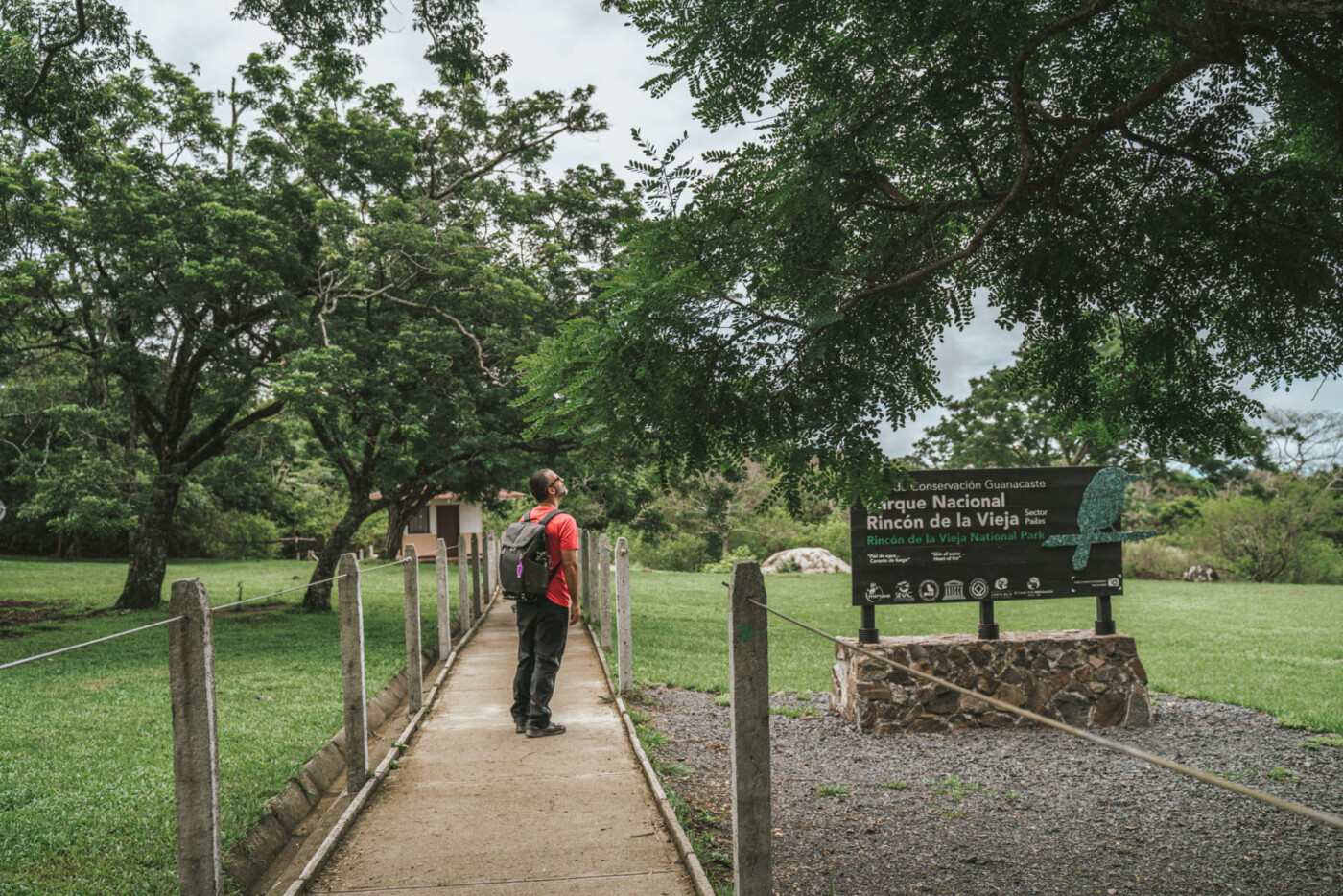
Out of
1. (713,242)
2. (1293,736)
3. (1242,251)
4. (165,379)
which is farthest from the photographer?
(165,379)

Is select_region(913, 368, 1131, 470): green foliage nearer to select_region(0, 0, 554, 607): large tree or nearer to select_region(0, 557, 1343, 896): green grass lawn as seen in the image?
select_region(0, 557, 1343, 896): green grass lawn

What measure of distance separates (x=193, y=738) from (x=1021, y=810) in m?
5.13

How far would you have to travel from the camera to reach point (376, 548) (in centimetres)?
4541

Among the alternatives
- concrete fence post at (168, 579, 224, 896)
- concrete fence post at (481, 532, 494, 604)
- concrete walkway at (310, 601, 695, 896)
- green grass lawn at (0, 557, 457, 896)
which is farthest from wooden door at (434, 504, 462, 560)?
concrete fence post at (168, 579, 224, 896)

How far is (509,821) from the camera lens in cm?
516

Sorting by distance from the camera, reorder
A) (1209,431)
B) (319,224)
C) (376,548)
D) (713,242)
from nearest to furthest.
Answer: (713,242), (1209,431), (319,224), (376,548)

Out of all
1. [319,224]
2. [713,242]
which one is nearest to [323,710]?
[713,242]

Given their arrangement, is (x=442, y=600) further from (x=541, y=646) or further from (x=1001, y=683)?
(x=1001, y=683)

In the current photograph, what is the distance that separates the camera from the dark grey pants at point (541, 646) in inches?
281

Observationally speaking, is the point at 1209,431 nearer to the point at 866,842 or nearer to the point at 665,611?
the point at 866,842

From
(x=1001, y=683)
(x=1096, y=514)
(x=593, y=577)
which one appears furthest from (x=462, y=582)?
(x=1096, y=514)

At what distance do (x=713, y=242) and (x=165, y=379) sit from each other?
18.1 metres

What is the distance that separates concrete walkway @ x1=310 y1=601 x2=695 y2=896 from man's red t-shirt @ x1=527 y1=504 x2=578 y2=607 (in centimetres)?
110

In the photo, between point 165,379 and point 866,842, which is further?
point 165,379
